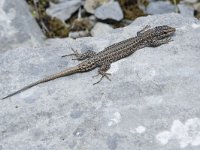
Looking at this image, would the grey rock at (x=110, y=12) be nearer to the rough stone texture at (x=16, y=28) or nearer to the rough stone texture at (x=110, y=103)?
the rough stone texture at (x=16, y=28)

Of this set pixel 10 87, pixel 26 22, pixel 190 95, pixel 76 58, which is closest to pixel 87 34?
pixel 26 22

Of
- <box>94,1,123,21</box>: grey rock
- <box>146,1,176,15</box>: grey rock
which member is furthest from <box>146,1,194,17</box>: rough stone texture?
<box>94,1,123,21</box>: grey rock

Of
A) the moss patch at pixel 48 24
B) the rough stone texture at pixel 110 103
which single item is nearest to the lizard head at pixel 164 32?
the rough stone texture at pixel 110 103

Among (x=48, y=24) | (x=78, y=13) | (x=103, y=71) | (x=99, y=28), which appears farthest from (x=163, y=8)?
(x=103, y=71)

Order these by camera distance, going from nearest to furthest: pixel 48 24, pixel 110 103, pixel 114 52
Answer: pixel 110 103, pixel 114 52, pixel 48 24

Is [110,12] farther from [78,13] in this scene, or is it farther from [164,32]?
[164,32]
